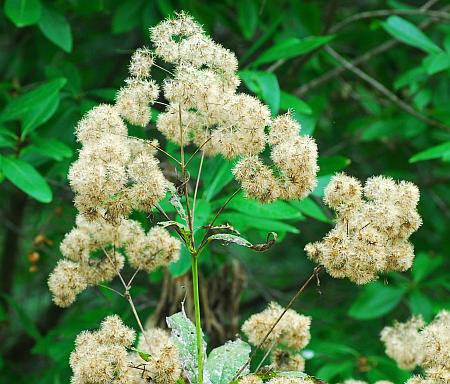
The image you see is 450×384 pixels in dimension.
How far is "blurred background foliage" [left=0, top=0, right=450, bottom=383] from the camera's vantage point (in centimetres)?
307

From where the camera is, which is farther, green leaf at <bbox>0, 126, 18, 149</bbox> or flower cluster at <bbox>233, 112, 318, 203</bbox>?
green leaf at <bbox>0, 126, 18, 149</bbox>

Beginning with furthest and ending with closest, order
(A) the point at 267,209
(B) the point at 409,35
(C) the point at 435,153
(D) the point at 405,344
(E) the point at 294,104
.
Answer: (B) the point at 409,35, (E) the point at 294,104, (C) the point at 435,153, (A) the point at 267,209, (D) the point at 405,344

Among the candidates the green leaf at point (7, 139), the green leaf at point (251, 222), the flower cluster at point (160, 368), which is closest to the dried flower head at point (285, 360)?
the flower cluster at point (160, 368)

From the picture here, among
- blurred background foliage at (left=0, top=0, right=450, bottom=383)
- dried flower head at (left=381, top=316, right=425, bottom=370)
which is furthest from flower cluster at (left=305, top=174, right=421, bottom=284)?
blurred background foliage at (left=0, top=0, right=450, bottom=383)

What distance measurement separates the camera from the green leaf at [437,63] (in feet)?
11.1

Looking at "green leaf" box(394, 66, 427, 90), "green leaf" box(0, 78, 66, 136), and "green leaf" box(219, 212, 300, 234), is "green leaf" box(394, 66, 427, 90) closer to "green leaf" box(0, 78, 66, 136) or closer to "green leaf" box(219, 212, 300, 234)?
"green leaf" box(219, 212, 300, 234)

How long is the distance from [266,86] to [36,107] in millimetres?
876

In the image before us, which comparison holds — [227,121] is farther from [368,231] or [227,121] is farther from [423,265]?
[423,265]

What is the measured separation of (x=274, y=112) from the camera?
2982mm

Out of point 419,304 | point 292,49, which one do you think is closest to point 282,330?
point 292,49

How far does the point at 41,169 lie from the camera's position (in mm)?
3346

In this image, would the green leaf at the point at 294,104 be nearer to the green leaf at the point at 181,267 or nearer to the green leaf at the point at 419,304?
the green leaf at the point at 181,267

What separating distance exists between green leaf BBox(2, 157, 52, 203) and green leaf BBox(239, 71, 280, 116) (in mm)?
887

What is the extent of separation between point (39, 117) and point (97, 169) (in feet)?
4.77
